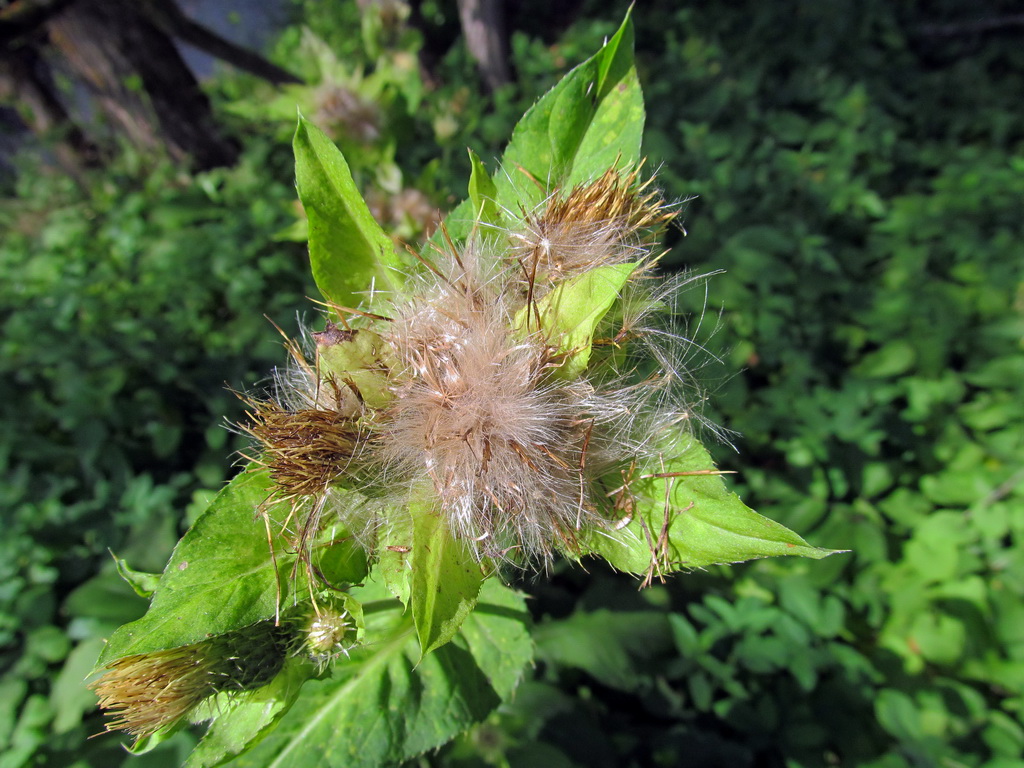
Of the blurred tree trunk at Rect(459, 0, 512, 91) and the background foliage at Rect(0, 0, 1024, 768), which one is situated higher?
the blurred tree trunk at Rect(459, 0, 512, 91)

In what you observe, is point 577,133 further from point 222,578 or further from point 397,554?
point 222,578

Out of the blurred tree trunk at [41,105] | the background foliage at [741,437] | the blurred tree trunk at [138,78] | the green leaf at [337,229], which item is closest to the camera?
the green leaf at [337,229]

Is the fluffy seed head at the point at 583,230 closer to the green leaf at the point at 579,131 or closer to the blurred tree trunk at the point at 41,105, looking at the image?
the green leaf at the point at 579,131

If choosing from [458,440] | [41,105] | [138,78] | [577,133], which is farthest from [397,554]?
[41,105]

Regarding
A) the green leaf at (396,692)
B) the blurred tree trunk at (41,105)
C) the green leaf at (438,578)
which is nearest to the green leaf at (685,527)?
the green leaf at (438,578)

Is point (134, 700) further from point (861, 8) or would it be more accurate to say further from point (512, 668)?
point (861, 8)

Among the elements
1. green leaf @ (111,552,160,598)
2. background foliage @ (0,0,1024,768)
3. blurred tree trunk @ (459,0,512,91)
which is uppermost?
blurred tree trunk @ (459,0,512,91)

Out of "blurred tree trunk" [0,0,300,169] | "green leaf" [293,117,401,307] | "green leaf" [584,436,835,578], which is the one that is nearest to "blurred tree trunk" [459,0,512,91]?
"blurred tree trunk" [0,0,300,169]

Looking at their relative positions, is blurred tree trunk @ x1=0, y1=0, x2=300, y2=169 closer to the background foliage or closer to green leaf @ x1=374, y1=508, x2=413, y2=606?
the background foliage
